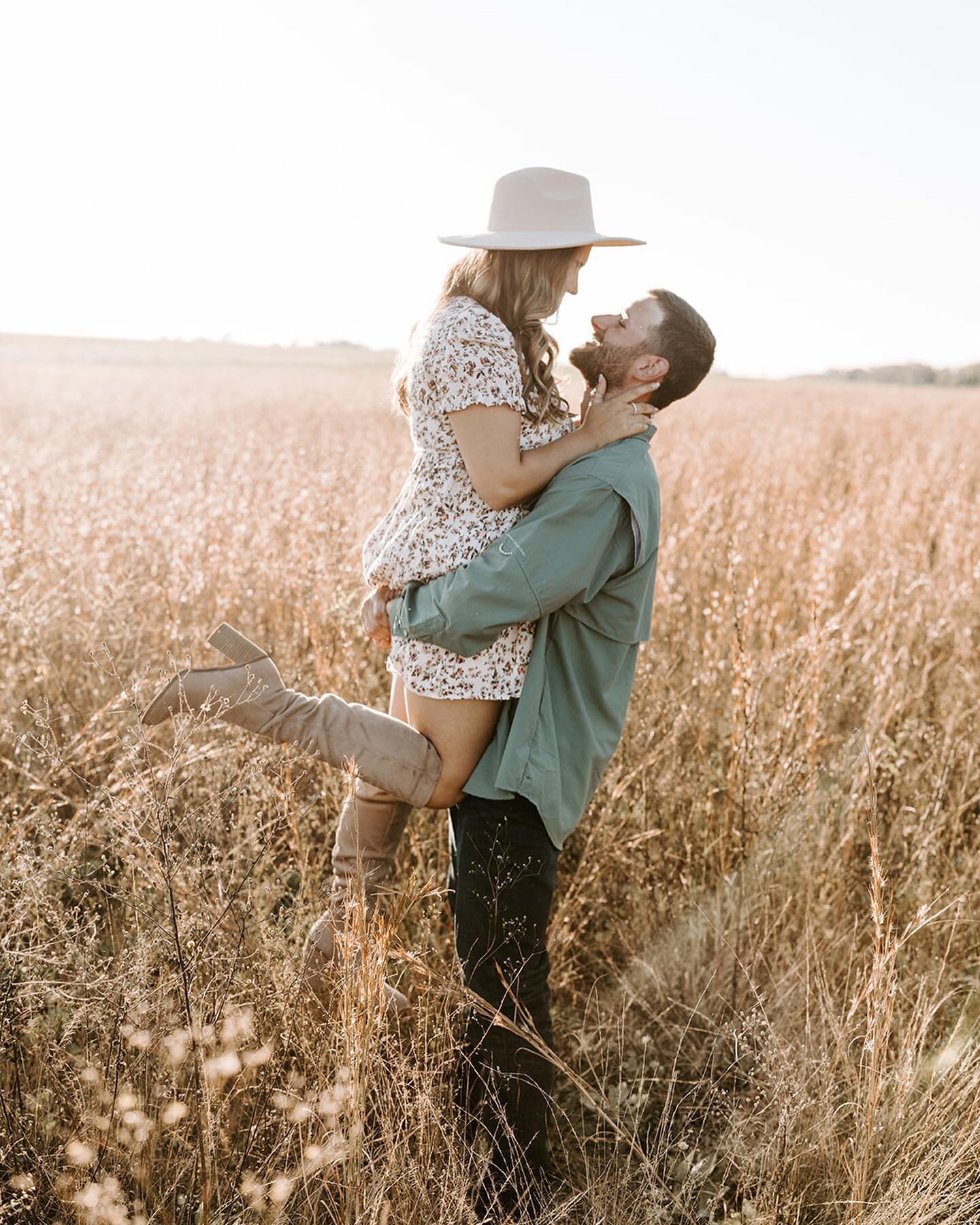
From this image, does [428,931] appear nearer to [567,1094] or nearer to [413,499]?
[567,1094]

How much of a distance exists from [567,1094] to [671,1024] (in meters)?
0.30

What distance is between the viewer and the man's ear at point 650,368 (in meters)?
1.81

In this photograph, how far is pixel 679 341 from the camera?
5.92 ft

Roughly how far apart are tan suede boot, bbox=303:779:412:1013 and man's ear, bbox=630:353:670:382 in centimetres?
99

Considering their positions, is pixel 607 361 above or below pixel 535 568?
above

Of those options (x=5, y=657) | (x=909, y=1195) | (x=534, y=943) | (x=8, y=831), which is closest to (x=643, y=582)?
(x=534, y=943)

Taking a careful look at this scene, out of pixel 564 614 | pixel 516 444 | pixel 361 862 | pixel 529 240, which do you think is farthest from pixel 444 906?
pixel 529 240

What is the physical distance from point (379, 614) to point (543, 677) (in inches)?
15.8

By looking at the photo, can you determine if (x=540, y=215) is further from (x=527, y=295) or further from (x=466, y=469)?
(x=466, y=469)

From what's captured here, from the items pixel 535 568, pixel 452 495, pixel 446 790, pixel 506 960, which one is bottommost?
pixel 506 960

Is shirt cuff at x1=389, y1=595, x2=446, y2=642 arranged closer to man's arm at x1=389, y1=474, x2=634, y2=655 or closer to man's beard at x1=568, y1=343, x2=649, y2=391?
man's arm at x1=389, y1=474, x2=634, y2=655

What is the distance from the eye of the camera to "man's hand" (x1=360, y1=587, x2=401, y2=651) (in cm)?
197

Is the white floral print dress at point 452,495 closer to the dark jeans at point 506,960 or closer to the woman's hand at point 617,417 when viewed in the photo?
the woman's hand at point 617,417

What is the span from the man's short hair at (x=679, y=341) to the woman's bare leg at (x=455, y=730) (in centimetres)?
71
